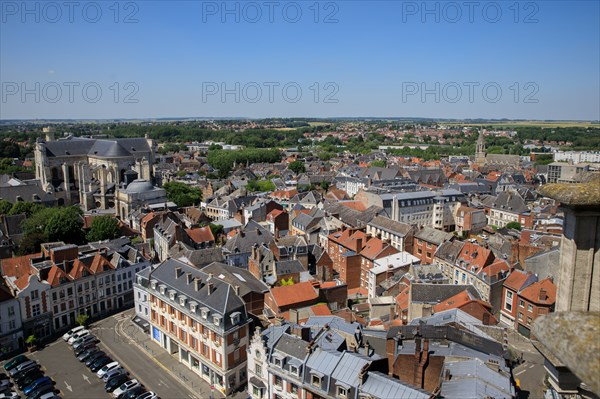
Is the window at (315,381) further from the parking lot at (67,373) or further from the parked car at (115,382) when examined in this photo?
the parking lot at (67,373)

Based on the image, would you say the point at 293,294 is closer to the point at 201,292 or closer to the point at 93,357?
the point at 201,292

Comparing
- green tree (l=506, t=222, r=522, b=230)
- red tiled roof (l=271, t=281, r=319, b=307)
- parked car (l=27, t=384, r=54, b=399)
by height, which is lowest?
parked car (l=27, t=384, r=54, b=399)

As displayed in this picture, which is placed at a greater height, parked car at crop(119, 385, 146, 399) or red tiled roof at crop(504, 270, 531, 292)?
red tiled roof at crop(504, 270, 531, 292)

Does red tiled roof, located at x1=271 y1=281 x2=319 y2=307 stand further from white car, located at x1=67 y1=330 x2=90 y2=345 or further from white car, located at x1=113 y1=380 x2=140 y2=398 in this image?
white car, located at x1=67 y1=330 x2=90 y2=345

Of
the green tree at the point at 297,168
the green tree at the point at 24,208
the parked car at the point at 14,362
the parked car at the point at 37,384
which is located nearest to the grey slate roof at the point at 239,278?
the parked car at the point at 37,384

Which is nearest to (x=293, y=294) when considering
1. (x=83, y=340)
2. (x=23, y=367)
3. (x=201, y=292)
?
(x=201, y=292)

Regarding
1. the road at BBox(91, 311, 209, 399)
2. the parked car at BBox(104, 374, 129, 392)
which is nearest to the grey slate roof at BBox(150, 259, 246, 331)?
the road at BBox(91, 311, 209, 399)

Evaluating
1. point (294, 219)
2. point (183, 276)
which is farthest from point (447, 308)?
point (294, 219)
